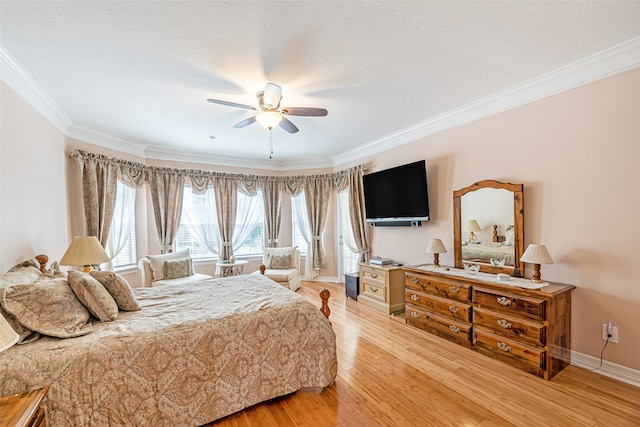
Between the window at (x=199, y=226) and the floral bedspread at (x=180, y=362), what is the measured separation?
9.59 feet

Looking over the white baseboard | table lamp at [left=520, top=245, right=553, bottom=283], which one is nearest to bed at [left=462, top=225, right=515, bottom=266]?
table lamp at [left=520, top=245, right=553, bottom=283]

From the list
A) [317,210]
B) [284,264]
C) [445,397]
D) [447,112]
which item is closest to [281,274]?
[284,264]

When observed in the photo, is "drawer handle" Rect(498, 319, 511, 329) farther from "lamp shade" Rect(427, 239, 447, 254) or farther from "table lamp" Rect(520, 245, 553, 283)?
"lamp shade" Rect(427, 239, 447, 254)

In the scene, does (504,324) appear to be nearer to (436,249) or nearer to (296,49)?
(436,249)

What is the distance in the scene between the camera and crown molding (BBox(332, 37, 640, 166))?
7.54 ft

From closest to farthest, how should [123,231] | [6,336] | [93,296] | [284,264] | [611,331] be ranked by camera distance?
[6,336] → [93,296] → [611,331] → [123,231] → [284,264]

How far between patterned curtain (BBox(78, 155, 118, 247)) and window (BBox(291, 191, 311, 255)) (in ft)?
10.9

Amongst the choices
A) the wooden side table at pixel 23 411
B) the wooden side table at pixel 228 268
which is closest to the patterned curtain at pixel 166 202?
the wooden side table at pixel 228 268

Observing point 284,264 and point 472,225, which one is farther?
point 284,264

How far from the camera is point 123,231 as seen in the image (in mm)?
4562

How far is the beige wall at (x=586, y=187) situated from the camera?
233 cm

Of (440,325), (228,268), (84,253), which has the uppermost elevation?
(84,253)

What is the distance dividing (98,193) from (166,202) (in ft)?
3.57

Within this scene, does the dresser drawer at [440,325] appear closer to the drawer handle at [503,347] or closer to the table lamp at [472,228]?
the drawer handle at [503,347]
